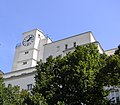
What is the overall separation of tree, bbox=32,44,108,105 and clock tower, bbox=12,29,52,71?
28.2 m

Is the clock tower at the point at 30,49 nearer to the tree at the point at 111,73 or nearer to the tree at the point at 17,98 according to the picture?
the tree at the point at 17,98

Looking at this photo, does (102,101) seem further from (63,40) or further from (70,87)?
(63,40)

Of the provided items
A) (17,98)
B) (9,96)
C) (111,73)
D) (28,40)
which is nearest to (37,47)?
(28,40)

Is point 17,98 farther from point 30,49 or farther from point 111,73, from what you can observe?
point 30,49

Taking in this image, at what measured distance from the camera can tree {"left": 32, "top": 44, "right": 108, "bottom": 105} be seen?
2266cm

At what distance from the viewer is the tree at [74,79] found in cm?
2266

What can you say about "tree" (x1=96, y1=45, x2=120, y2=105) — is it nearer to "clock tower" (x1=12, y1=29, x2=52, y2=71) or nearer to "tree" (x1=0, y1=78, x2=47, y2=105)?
"tree" (x1=0, y1=78, x2=47, y2=105)

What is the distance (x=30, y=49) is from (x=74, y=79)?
32747 millimetres

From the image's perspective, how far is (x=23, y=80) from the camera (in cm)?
3806

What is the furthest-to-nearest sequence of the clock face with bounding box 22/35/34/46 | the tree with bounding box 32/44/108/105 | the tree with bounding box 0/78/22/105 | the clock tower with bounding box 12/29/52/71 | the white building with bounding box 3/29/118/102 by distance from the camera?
the clock face with bounding box 22/35/34/46 → the clock tower with bounding box 12/29/52/71 → the white building with bounding box 3/29/118/102 → the tree with bounding box 0/78/22/105 → the tree with bounding box 32/44/108/105

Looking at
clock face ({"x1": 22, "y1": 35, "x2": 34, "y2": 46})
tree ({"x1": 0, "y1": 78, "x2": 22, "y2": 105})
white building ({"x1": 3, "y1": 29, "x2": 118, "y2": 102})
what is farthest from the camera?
clock face ({"x1": 22, "y1": 35, "x2": 34, "y2": 46})

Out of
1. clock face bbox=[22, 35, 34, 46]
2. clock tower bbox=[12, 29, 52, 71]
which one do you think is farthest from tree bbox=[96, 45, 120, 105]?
clock face bbox=[22, 35, 34, 46]

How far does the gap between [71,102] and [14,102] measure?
4.37 m

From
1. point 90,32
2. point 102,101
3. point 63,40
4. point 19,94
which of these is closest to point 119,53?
point 102,101
